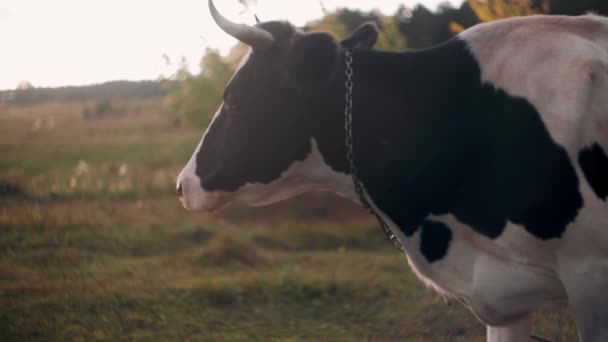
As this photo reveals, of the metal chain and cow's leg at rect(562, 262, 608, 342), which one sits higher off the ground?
the metal chain

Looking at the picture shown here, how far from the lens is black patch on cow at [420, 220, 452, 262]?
3152 millimetres

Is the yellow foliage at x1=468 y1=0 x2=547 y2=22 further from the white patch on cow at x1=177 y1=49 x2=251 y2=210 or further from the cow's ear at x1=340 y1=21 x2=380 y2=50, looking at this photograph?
the white patch on cow at x1=177 y1=49 x2=251 y2=210

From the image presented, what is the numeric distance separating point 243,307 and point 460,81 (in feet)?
13.1

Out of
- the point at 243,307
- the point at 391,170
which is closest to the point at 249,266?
the point at 243,307

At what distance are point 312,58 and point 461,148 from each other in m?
0.69

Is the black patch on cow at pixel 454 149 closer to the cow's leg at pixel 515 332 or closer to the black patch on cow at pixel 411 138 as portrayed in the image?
the black patch on cow at pixel 411 138

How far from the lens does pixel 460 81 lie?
3.18 meters

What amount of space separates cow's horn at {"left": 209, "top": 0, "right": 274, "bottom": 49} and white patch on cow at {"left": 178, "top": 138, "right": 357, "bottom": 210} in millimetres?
468

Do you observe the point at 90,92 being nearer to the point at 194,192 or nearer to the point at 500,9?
the point at 500,9

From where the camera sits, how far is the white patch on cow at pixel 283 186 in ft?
11.3

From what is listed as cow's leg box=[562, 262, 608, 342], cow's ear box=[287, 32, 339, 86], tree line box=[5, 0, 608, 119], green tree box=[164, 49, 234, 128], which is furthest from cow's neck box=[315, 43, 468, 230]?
green tree box=[164, 49, 234, 128]

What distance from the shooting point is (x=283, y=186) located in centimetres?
359

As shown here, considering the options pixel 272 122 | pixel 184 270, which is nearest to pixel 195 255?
pixel 184 270

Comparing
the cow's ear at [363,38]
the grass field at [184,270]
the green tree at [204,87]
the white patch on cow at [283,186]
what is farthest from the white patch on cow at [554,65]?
the green tree at [204,87]
